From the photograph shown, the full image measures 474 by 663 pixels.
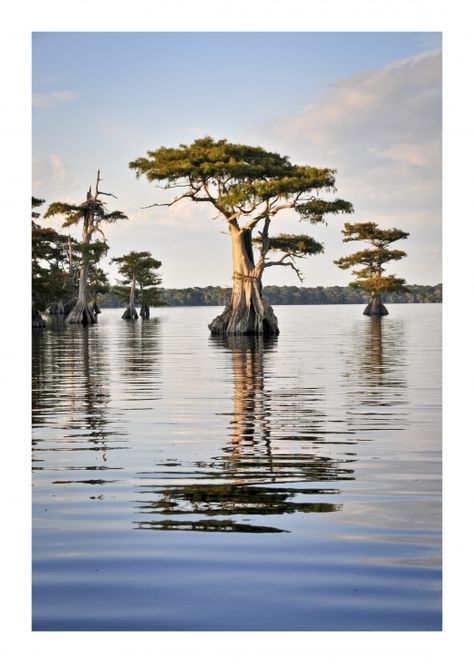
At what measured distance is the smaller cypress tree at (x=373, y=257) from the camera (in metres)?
60.0

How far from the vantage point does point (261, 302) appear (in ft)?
111

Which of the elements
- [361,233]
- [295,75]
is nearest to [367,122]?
[295,75]

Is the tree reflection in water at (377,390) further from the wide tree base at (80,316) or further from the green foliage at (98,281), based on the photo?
the green foliage at (98,281)

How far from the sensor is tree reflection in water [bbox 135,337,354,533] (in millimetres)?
5602

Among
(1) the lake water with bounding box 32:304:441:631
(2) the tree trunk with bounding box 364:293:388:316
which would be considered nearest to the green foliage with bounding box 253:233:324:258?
(2) the tree trunk with bounding box 364:293:388:316

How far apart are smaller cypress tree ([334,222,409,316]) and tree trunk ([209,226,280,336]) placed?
1016 inches

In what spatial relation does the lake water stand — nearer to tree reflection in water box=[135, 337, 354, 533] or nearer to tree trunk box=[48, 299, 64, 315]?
tree reflection in water box=[135, 337, 354, 533]

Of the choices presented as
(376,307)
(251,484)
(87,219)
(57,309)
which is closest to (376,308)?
(376,307)

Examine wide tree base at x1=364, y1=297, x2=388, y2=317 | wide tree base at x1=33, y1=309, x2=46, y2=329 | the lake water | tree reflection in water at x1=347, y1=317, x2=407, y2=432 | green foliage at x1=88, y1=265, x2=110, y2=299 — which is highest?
green foliage at x1=88, y1=265, x2=110, y2=299

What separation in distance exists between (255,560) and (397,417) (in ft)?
18.8
